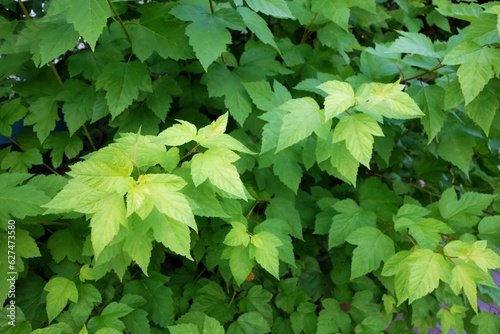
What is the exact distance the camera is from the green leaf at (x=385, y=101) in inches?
38.6

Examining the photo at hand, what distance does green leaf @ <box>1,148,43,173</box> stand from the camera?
53.0 inches

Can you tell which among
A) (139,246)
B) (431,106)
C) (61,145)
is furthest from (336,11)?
(61,145)

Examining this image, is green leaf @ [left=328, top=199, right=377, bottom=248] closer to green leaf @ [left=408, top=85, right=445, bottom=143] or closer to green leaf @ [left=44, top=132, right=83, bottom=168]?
green leaf @ [left=408, top=85, right=445, bottom=143]

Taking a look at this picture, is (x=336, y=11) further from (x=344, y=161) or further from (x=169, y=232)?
(x=169, y=232)

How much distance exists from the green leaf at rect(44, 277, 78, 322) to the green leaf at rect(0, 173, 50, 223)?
0.87 feet

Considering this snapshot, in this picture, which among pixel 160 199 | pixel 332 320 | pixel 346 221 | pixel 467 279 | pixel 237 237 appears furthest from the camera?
pixel 332 320

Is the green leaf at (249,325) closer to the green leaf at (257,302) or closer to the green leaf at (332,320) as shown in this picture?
the green leaf at (257,302)

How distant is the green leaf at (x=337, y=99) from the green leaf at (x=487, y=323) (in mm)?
993

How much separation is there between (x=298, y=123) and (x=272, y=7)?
13.7 inches

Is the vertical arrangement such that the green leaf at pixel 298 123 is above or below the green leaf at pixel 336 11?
below

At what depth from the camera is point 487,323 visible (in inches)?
56.5

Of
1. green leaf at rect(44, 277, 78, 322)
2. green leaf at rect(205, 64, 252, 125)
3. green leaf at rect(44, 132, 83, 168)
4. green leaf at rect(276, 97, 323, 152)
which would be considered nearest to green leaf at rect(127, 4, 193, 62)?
green leaf at rect(205, 64, 252, 125)

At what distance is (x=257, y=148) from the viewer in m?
1.36

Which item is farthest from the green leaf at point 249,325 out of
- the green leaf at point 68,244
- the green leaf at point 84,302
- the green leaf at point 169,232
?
the green leaf at point 169,232
